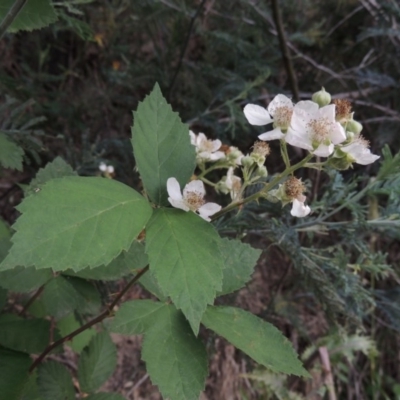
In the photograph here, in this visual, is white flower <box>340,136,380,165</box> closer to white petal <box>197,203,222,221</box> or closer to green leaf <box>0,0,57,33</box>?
white petal <box>197,203,222,221</box>

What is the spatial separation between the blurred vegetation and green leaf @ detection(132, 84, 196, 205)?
0.63 meters

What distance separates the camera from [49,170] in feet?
3.91

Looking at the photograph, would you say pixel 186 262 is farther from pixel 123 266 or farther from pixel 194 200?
pixel 123 266

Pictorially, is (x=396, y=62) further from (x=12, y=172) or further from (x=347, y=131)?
(x=12, y=172)

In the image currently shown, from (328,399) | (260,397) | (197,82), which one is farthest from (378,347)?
(197,82)

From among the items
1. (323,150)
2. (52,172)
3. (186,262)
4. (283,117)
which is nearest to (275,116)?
(283,117)

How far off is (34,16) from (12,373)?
0.81 metres

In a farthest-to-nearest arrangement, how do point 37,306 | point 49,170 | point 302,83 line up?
point 302,83 < point 37,306 < point 49,170

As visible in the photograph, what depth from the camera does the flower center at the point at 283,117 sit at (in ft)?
3.02

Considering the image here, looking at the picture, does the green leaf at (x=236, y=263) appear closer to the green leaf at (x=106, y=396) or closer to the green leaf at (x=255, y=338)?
the green leaf at (x=255, y=338)

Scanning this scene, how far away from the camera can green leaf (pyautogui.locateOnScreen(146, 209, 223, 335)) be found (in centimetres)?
76

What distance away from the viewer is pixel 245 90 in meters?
1.80

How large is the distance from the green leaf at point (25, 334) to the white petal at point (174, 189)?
53 centimetres

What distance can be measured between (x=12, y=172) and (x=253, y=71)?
48.6 inches
